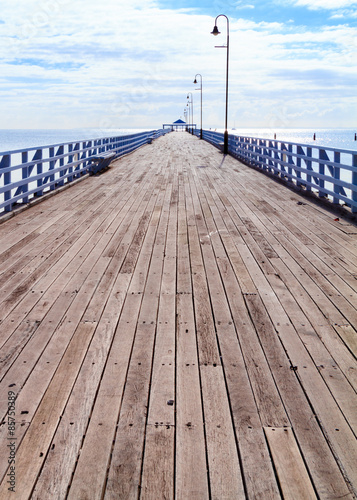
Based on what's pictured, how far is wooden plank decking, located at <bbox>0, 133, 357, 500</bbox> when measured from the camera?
2574 mm

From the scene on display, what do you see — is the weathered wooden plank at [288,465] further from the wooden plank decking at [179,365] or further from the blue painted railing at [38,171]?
the blue painted railing at [38,171]

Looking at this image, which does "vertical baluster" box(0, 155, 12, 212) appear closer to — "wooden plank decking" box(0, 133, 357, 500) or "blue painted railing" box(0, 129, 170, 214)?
"blue painted railing" box(0, 129, 170, 214)

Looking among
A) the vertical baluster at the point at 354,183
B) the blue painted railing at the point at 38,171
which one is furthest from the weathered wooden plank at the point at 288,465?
the blue painted railing at the point at 38,171

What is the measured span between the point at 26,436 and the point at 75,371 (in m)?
0.80

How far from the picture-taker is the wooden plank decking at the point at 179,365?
2.57 metres

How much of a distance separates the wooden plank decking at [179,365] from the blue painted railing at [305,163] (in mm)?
2480

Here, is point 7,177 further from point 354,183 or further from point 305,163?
point 305,163

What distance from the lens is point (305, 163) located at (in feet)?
49.3

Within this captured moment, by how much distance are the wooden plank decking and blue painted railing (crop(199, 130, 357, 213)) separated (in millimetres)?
2480

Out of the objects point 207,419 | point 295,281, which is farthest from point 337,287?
point 207,419

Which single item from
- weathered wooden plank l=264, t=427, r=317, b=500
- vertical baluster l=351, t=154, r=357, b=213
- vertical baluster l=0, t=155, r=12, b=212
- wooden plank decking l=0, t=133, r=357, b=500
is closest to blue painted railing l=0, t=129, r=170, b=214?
vertical baluster l=0, t=155, r=12, b=212

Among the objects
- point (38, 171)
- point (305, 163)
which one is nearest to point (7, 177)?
point (38, 171)

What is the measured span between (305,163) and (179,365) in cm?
1242

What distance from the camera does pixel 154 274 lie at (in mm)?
5984
